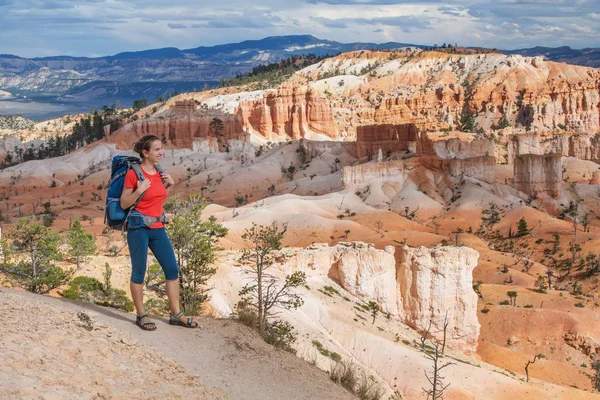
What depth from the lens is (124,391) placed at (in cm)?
687

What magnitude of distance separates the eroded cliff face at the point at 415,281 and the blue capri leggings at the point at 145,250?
1750 cm

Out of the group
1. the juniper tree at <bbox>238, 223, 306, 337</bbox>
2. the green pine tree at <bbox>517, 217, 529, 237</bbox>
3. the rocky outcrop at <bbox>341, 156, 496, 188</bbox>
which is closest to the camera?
the juniper tree at <bbox>238, 223, 306, 337</bbox>

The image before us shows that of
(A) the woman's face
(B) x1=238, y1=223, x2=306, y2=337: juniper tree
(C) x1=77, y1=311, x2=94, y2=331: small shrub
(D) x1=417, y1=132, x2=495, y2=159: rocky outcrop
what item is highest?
(A) the woman's face

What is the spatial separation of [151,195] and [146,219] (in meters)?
0.32

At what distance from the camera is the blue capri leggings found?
8.91 meters

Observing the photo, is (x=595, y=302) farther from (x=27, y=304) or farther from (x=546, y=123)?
(x=546, y=123)

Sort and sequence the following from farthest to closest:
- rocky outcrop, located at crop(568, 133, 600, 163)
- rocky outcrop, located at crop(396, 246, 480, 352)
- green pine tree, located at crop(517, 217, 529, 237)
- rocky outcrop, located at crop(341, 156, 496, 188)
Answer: rocky outcrop, located at crop(568, 133, 600, 163) < rocky outcrop, located at crop(341, 156, 496, 188) < green pine tree, located at crop(517, 217, 529, 237) < rocky outcrop, located at crop(396, 246, 480, 352)

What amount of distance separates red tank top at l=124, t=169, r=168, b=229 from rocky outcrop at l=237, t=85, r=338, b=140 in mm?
89762

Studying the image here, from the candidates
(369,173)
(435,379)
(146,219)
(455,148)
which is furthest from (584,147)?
(146,219)

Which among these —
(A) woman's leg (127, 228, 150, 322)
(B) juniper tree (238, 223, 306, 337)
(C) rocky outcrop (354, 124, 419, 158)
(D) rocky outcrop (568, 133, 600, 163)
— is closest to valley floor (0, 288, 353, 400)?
(A) woman's leg (127, 228, 150, 322)

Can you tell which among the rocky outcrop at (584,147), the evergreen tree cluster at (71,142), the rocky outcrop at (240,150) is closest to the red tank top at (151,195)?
the rocky outcrop at (584,147)

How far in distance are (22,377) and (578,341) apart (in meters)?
31.3

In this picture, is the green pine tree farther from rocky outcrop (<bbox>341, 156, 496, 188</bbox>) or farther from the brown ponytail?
the brown ponytail

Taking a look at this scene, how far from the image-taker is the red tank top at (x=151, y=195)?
8.77m
